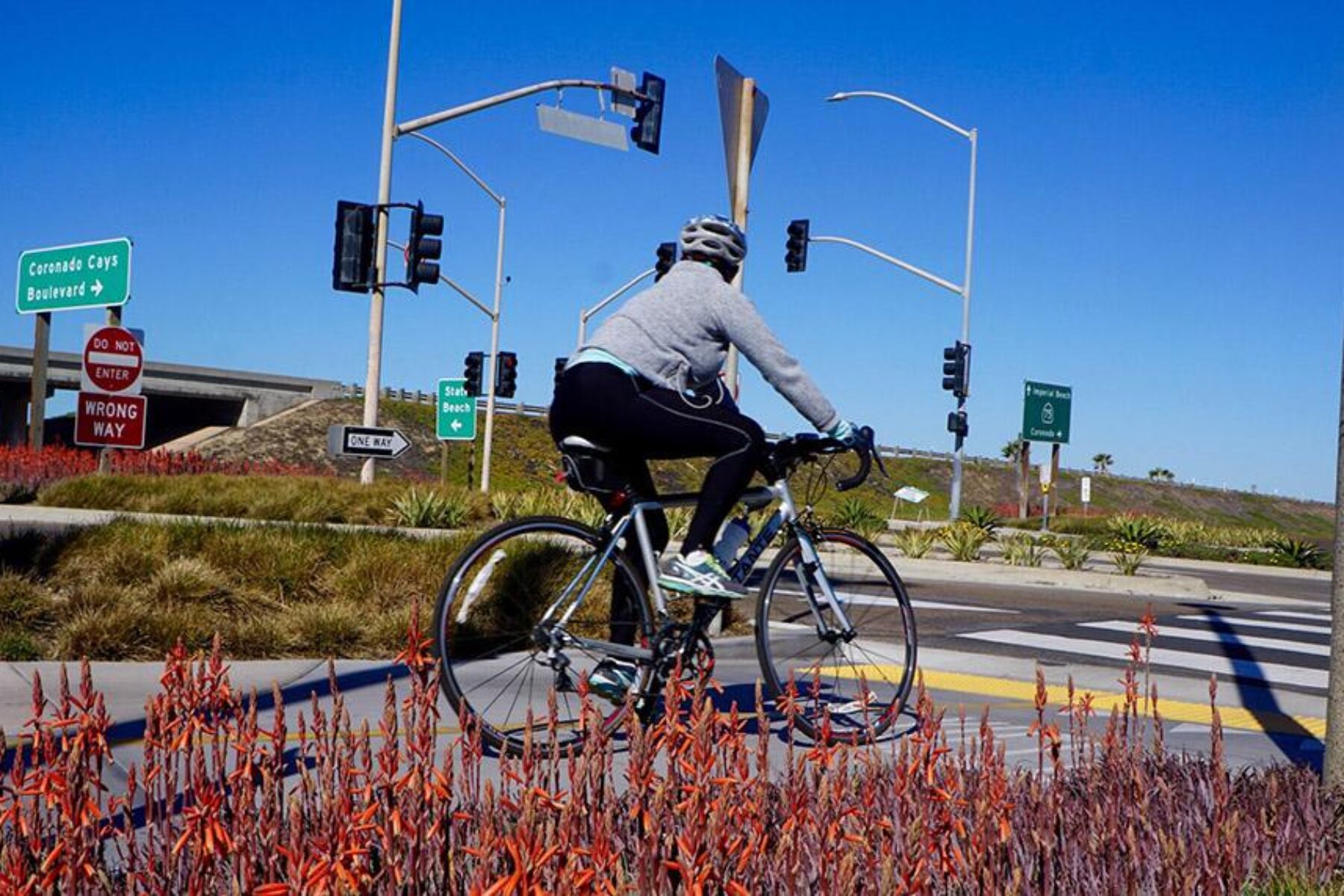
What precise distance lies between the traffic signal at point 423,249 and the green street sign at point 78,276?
5059mm

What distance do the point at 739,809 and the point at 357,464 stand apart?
205 ft

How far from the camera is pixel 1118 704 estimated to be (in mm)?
6121

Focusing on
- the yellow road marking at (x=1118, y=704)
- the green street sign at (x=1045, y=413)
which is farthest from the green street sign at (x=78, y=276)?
the green street sign at (x=1045, y=413)

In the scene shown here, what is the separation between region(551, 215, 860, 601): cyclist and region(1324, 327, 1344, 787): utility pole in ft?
6.15

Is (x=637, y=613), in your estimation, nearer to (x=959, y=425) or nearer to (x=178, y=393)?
(x=959, y=425)

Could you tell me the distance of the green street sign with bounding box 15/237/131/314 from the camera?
21.9 metres

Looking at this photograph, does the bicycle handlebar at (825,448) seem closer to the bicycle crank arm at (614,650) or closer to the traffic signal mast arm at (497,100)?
the bicycle crank arm at (614,650)

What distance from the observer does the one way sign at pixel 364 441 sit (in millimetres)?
17156

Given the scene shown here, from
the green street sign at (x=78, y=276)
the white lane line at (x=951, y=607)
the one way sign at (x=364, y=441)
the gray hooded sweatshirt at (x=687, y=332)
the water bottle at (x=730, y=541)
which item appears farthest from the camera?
the green street sign at (x=78, y=276)

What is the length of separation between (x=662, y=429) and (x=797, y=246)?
25.9 metres

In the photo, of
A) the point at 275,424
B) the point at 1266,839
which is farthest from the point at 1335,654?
the point at 275,424

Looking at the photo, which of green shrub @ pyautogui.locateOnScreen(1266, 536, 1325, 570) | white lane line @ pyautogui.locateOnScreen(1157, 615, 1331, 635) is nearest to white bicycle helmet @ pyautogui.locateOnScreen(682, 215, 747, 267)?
white lane line @ pyautogui.locateOnScreen(1157, 615, 1331, 635)

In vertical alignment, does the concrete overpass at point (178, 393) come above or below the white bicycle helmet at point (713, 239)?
above

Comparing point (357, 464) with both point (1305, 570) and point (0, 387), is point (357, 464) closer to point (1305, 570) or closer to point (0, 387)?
point (0, 387)
